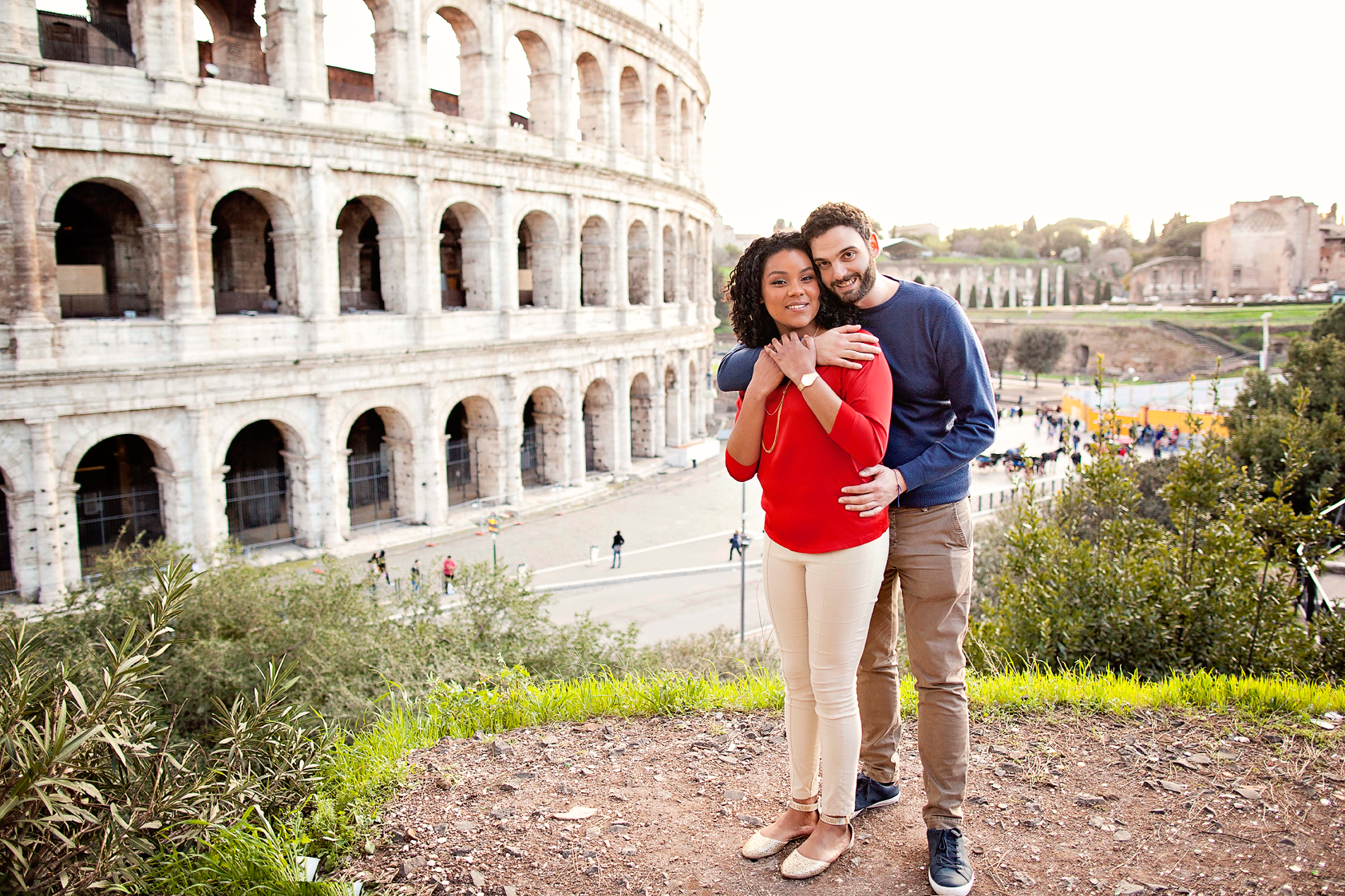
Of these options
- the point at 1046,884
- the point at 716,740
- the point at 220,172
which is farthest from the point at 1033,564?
the point at 220,172

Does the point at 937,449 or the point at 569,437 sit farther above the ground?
the point at 937,449

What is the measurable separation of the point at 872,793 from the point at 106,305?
19.2m

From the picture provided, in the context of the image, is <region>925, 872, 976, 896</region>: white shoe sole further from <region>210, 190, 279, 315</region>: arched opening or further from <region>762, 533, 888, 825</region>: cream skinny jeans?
<region>210, 190, 279, 315</region>: arched opening

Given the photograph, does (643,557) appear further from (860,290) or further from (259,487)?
(860,290)

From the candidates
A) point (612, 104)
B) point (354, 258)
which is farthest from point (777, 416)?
point (612, 104)

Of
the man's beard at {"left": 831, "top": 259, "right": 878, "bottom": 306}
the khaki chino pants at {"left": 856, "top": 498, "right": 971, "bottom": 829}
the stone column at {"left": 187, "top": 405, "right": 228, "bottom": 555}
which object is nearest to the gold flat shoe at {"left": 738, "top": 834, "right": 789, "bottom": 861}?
the khaki chino pants at {"left": 856, "top": 498, "right": 971, "bottom": 829}

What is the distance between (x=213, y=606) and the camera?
10.7m

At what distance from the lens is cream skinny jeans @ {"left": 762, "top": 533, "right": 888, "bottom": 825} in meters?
3.63

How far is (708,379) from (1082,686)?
29335 millimetres

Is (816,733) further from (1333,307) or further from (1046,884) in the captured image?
(1333,307)

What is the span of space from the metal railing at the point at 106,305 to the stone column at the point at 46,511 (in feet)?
9.40

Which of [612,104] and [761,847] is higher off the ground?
[612,104]

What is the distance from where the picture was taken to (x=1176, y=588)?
23.5 ft

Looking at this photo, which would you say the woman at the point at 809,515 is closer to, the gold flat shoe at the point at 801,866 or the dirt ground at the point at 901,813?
the gold flat shoe at the point at 801,866
